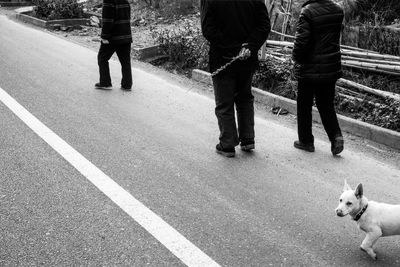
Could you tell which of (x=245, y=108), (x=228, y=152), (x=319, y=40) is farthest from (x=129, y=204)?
(x=319, y=40)

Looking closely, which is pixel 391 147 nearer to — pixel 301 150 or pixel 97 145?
pixel 301 150

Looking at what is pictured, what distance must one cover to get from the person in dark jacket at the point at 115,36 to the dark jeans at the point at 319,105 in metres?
3.41

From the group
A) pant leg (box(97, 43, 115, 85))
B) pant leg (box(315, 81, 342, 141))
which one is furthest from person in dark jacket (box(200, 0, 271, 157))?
pant leg (box(97, 43, 115, 85))

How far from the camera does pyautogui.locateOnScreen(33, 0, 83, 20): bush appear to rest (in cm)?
1609

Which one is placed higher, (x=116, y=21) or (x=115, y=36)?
(x=116, y=21)

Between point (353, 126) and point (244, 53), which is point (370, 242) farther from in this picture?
point (353, 126)

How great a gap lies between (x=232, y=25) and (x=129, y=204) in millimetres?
2189

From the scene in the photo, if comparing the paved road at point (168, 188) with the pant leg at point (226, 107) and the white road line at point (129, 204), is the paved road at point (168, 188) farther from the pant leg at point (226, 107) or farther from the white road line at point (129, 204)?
the pant leg at point (226, 107)

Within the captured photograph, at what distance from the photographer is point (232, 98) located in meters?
5.17

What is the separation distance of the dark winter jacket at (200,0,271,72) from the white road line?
176cm

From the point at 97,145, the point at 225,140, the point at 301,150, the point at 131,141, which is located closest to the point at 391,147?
the point at 301,150

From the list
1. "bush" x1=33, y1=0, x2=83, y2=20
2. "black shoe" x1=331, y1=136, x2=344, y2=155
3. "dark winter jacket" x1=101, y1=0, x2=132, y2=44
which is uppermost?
"dark winter jacket" x1=101, y1=0, x2=132, y2=44

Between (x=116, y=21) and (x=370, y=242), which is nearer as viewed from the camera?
(x=370, y=242)

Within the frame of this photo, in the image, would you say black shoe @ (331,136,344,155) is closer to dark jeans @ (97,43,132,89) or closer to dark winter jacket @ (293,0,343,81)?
dark winter jacket @ (293,0,343,81)
